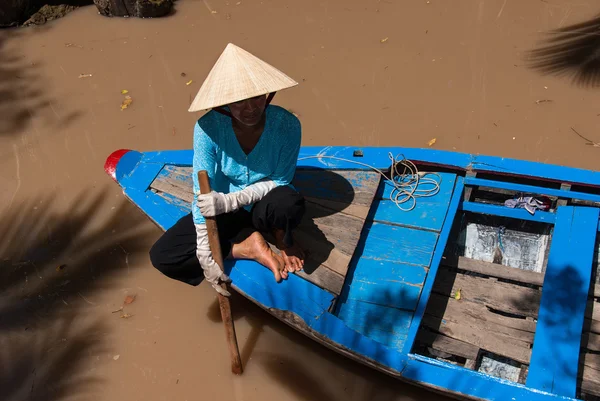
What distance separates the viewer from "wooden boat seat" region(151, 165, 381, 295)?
3371mm

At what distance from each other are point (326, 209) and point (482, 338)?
3.93 ft

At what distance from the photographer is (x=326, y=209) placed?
3691 mm

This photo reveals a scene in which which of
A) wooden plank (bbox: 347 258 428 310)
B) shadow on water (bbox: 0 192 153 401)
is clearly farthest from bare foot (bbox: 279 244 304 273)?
shadow on water (bbox: 0 192 153 401)

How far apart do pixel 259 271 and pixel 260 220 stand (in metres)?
0.30

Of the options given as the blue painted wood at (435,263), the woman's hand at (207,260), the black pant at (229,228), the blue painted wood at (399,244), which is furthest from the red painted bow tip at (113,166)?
the blue painted wood at (435,263)

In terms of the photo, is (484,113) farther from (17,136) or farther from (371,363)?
(17,136)

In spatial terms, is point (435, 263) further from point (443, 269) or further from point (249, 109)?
point (249, 109)

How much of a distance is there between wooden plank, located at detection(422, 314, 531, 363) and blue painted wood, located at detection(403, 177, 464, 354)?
10.1 inches

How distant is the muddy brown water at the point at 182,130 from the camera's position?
3891 millimetres

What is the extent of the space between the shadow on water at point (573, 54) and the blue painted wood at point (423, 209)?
2.52 m

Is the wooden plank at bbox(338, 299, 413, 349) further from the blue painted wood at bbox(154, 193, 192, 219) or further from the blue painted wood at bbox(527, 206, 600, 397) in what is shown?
the blue painted wood at bbox(154, 193, 192, 219)

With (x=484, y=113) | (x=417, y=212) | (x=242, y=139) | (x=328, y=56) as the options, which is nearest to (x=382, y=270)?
(x=417, y=212)

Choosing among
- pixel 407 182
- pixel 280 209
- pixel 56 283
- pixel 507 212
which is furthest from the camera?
pixel 56 283

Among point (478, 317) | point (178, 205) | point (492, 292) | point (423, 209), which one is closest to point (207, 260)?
point (178, 205)
